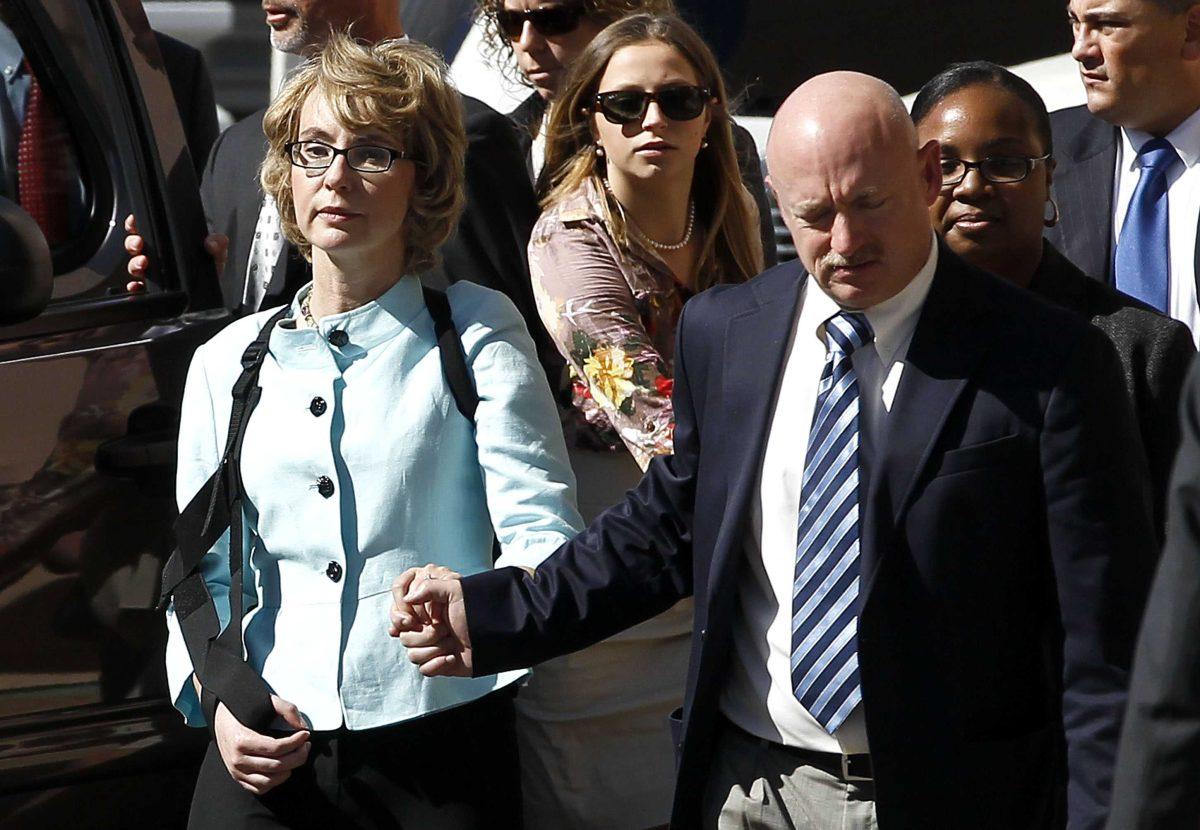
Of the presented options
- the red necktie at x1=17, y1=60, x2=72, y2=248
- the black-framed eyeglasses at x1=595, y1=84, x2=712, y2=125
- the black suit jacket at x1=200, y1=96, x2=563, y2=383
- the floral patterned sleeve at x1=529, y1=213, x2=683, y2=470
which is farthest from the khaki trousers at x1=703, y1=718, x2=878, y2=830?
the red necktie at x1=17, y1=60, x2=72, y2=248

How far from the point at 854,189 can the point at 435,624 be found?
0.87 m

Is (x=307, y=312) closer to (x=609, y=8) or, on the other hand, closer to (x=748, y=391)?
(x=748, y=391)

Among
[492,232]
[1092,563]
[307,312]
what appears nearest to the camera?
[1092,563]

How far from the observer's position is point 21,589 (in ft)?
11.4

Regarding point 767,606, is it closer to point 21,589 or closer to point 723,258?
point 723,258

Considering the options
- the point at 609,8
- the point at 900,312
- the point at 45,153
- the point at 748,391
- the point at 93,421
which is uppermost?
the point at 609,8

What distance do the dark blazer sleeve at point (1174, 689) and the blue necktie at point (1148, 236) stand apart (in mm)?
1963

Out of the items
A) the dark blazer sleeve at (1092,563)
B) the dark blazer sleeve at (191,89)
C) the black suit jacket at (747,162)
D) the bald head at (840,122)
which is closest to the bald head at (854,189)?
the bald head at (840,122)

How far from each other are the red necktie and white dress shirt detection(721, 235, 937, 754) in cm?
172

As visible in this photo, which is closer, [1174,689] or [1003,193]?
[1174,689]

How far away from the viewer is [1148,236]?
3.86 meters

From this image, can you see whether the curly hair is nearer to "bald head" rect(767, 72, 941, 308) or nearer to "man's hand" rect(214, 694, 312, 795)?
"bald head" rect(767, 72, 941, 308)

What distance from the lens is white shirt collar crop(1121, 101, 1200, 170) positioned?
13.0 feet

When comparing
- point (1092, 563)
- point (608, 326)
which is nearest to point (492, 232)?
point (608, 326)
